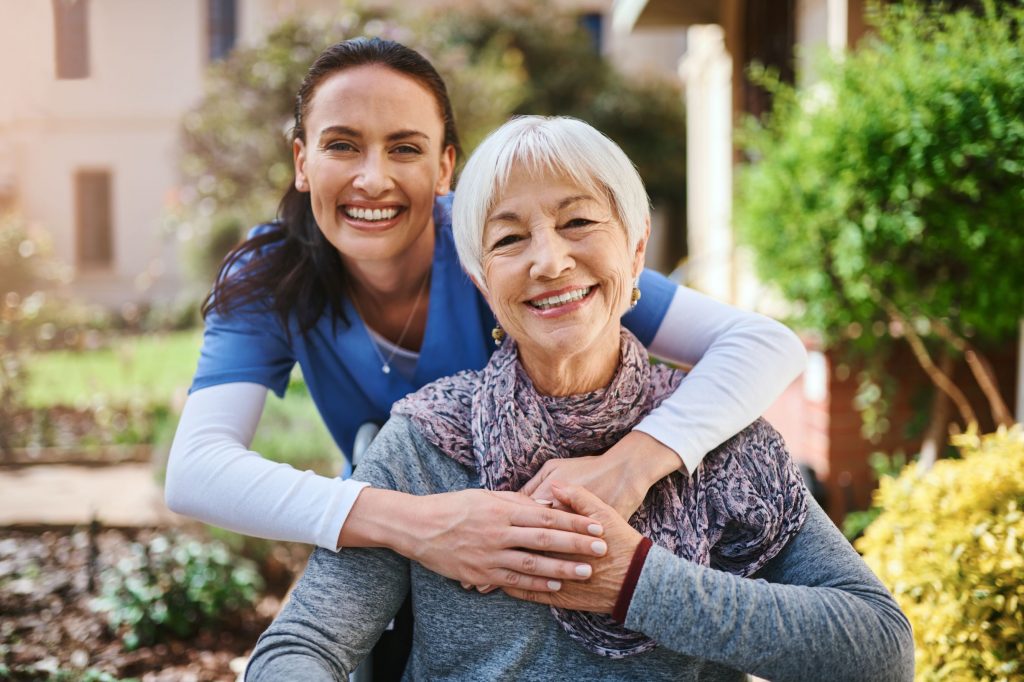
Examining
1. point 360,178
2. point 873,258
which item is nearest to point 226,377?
point 360,178

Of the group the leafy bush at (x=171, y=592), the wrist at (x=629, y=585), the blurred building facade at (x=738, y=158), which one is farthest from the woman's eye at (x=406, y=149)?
the blurred building facade at (x=738, y=158)

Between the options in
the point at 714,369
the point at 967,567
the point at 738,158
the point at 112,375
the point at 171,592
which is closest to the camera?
the point at 714,369

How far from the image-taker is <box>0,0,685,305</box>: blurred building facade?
54.9ft

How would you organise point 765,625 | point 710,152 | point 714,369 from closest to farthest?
point 765,625 < point 714,369 < point 710,152

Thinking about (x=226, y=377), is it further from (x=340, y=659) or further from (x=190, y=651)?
(x=190, y=651)

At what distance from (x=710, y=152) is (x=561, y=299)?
7.46 meters

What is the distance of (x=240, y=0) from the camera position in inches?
673

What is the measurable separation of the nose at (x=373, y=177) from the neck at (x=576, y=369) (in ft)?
1.73

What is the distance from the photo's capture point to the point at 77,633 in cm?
295

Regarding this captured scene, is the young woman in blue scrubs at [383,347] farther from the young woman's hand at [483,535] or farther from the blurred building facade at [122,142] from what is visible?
the blurred building facade at [122,142]

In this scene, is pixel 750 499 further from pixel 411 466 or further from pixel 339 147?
pixel 339 147

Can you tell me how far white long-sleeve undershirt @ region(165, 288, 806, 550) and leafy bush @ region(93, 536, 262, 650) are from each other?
53.6 inches

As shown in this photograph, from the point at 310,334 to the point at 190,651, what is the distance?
4.93 feet

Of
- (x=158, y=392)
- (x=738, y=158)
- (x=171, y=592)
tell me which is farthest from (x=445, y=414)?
(x=158, y=392)
